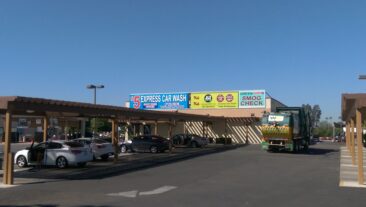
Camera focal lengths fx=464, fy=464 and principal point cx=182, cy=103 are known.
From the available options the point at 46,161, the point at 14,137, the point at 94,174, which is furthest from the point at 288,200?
the point at 14,137

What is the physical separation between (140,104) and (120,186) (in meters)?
43.3

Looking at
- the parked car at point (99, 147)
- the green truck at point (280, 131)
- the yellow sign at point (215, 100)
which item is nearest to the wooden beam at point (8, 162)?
the parked car at point (99, 147)

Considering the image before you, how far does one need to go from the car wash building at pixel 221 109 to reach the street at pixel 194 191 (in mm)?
31556

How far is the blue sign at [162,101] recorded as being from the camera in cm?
5603

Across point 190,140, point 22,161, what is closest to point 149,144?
point 190,140

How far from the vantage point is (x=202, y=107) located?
5481cm

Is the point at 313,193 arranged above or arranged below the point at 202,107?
below

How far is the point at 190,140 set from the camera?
4388 centimetres

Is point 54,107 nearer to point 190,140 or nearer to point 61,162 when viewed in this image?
point 61,162

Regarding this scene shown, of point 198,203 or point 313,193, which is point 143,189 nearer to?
point 198,203

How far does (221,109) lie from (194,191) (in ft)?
130

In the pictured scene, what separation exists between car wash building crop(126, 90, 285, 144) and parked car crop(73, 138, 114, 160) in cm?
2380

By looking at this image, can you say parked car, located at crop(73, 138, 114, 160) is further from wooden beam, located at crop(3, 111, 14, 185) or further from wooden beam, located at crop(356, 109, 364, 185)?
wooden beam, located at crop(356, 109, 364, 185)

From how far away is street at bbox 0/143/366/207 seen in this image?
40.9ft
